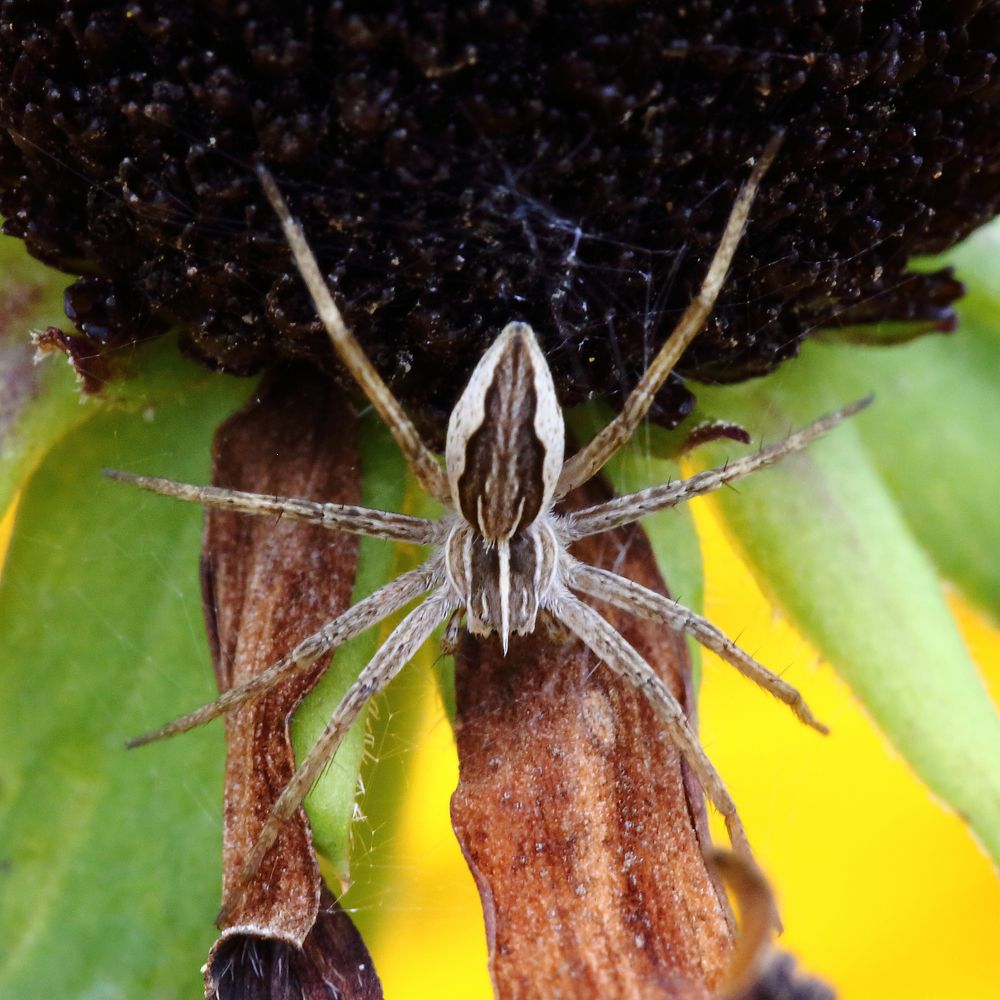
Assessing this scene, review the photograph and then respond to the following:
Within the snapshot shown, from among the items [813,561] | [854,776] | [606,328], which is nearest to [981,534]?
[813,561]

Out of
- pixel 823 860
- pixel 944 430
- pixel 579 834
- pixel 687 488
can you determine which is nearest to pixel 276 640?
pixel 579 834

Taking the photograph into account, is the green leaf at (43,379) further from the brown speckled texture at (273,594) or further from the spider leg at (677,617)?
the spider leg at (677,617)

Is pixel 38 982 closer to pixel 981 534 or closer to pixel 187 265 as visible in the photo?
pixel 187 265

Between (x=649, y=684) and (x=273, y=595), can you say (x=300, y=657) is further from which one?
(x=649, y=684)

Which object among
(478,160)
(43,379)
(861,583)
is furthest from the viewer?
(861,583)

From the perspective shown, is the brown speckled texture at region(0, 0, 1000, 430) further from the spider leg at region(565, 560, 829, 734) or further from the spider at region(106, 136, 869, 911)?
the spider leg at region(565, 560, 829, 734)

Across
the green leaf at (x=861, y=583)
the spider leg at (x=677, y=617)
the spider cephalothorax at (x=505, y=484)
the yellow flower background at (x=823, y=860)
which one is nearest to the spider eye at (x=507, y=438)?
the spider cephalothorax at (x=505, y=484)

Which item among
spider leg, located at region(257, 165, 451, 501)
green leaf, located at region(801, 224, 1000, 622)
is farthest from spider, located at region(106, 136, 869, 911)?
green leaf, located at region(801, 224, 1000, 622)
